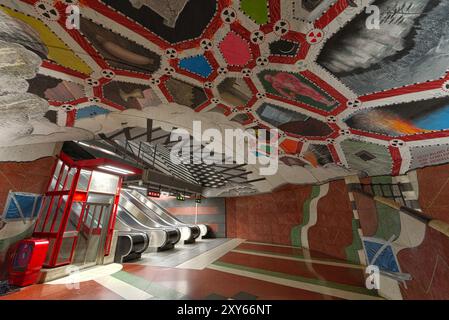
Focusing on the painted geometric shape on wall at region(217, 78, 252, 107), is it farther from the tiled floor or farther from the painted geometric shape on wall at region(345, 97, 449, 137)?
the tiled floor

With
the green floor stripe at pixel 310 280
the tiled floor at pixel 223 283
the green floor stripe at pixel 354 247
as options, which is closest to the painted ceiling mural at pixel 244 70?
the green floor stripe at pixel 354 247

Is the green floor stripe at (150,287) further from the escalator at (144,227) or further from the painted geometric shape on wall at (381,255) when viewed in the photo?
the painted geometric shape on wall at (381,255)

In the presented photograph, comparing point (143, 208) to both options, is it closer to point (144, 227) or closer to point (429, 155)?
point (144, 227)

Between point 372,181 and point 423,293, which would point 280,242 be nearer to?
point 372,181

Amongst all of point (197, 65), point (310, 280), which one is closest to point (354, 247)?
point (310, 280)

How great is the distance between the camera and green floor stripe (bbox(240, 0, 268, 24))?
197 centimetres

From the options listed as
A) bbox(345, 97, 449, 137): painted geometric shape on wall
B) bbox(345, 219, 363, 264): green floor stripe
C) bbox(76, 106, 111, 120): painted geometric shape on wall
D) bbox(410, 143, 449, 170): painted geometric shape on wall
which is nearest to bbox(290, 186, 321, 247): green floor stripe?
bbox(345, 219, 363, 264): green floor stripe

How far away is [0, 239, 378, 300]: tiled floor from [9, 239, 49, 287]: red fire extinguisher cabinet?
25cm

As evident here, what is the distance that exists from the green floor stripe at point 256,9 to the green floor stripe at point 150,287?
13.8 feet

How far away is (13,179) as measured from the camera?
4309 mm

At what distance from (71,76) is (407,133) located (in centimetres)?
573

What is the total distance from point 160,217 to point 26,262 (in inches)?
297

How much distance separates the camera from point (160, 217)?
443 inches
